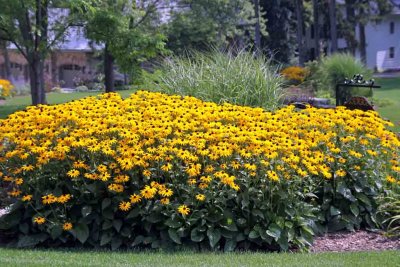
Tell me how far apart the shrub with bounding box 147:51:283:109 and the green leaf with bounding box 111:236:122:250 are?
13.7 ft

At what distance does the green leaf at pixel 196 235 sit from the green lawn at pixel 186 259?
0.17 m

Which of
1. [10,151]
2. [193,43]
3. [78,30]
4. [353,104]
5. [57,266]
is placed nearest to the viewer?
[57,266]

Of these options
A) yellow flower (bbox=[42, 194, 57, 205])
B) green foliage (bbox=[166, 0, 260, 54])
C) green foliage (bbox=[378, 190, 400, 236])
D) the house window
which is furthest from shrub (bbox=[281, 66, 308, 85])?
the house window

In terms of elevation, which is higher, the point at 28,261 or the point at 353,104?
the point at 353,104

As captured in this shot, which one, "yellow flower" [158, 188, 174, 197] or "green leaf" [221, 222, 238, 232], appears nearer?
"yellow flower" [158, 188, 174, 197]

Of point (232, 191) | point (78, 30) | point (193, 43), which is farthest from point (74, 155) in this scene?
point (193, 43)

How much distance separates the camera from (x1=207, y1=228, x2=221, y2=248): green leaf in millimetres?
5942

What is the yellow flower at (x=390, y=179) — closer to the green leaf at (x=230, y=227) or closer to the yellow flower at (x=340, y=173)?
the yellow flower at (x=340, y=173)

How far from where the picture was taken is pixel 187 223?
6.01m

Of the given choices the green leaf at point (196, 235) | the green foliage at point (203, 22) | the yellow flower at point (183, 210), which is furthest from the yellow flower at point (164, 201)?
the green foliage at point (203, 22)

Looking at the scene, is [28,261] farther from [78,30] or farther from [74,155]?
[78,30]

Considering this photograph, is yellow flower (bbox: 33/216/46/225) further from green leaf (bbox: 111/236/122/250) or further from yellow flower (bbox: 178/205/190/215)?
yellow flower (bbox: 178/205/190/215)

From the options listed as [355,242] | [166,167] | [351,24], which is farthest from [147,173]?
[351,24]

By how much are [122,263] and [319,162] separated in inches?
94.9
